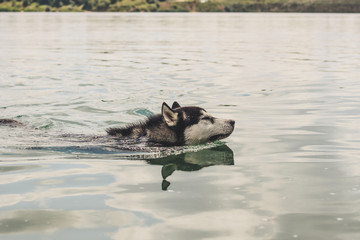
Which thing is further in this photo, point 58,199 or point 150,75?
point 150,75

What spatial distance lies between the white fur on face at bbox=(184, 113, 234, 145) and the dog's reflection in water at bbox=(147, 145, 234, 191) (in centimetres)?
32

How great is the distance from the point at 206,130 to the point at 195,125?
0.25 metres

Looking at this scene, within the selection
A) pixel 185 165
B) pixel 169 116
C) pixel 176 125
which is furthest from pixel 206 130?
pixel 185 165

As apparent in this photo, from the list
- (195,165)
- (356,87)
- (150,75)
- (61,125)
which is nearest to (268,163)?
(195,165)

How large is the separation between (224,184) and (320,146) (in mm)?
3710

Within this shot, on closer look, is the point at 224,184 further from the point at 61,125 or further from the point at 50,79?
the point at 50,79

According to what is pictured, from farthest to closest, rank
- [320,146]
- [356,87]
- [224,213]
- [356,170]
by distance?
1. [356,87]
2. [320,146]
3. [356,170]
4. [224,213]

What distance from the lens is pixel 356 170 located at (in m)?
9.95

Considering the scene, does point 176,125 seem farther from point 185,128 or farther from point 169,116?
point 169,116

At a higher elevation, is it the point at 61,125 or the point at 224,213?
the point at 224,213

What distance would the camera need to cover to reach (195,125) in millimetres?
11922

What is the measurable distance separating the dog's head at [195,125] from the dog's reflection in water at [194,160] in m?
0.34

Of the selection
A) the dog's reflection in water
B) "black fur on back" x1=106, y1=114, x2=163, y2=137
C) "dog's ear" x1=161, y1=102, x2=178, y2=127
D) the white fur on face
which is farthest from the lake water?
"dog's ear" x1=161, y1=102, x2=178, y2=127

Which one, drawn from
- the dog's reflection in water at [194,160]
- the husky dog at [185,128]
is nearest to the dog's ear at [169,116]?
the husky dog at [185,128]
